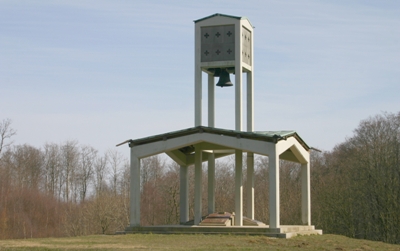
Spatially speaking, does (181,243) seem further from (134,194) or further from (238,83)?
(238,83)

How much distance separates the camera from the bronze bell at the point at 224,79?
3231cm

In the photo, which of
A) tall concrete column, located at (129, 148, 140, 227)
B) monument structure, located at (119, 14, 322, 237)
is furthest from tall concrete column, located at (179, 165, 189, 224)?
tall concrete column, located at (129, 148, 140, 227)

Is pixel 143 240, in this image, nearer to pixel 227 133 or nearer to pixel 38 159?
pixel 227 133

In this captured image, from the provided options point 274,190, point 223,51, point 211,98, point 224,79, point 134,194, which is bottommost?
point 134,194

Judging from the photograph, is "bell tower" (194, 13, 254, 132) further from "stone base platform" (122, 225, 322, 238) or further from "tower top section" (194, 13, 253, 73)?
"stone base platform" (122, 225, 322, 238)

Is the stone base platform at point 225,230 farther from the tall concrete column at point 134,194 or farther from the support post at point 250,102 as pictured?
the support post at point 250,102

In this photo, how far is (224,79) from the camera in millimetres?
32438

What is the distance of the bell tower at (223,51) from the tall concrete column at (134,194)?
357 centimetres

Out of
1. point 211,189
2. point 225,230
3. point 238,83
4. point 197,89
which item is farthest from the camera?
point 211,189

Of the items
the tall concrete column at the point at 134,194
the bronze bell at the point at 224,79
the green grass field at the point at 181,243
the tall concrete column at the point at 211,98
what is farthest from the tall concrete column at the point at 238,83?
the green grass field at the point at 181,243

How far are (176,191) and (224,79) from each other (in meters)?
29.1

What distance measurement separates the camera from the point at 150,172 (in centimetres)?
7862

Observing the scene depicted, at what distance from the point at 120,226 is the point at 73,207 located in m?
10.9

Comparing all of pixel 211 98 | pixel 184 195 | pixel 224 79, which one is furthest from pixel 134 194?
pixel 224 79
